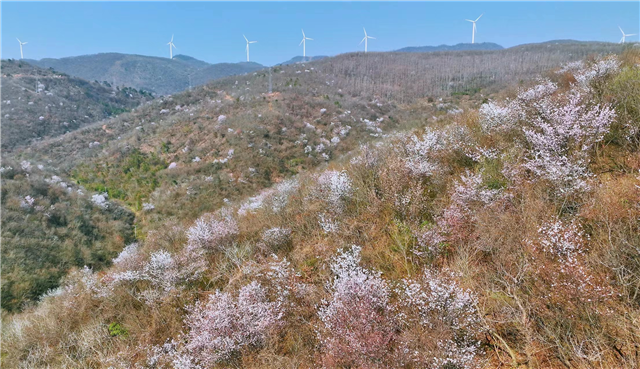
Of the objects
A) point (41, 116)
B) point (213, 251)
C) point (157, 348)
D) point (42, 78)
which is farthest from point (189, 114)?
point (42, 78)

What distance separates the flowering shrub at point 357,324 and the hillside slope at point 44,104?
186ft

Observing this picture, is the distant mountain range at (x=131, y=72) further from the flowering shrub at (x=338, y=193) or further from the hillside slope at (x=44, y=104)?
the flowering shrub at (x=338, y=193)

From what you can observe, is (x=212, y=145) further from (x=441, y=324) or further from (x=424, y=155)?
(x=441, y=324)

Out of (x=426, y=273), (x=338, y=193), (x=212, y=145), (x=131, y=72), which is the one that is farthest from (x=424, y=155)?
(x=131, y=72)

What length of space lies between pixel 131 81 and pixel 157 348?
658 ft

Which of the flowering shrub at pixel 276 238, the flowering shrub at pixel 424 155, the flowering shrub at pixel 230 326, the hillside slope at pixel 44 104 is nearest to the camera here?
the flowering shrub at pixel 230 326

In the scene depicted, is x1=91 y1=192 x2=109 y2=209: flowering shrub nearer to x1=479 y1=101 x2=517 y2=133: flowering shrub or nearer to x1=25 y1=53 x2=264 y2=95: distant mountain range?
x1=479 y1=101 x2=517 y2=133: flowering shrub

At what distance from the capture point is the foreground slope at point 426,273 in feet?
10.9

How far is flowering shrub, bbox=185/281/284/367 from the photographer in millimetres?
4469

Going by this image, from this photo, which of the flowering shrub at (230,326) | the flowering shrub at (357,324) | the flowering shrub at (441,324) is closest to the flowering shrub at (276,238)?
the flowering shrub at (230,326)

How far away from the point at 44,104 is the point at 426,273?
74.8 meters

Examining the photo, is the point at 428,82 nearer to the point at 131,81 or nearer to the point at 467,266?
the point at 467,266

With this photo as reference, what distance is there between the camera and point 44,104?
53.9m

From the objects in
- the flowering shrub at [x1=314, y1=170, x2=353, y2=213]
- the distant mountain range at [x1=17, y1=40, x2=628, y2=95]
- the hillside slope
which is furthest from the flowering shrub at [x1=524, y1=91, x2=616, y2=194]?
the distant mountain range at [x1=17, y1=40, x2=628, y2=95]
